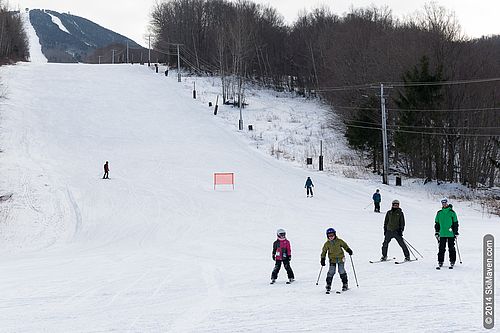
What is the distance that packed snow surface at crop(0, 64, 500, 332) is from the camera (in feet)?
32.4

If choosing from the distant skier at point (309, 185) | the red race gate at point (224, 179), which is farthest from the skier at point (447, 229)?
the red race gate at point (224, 179)

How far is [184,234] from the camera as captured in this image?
889 inches

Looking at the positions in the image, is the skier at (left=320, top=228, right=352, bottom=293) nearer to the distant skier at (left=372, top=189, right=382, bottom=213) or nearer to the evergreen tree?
the distant skier at (left=372, top=189, right=382, bottom=213)

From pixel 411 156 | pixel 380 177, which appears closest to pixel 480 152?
pixel 411 156

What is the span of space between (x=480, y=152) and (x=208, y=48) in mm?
57452

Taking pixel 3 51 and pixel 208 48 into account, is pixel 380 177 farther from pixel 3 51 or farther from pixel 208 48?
pixel 3 51

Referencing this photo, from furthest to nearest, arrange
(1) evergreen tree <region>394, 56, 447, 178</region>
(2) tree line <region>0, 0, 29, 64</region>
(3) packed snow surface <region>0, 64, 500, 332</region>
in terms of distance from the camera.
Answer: (2) tree line <region>0, 0, 29, 64</region>
(1) evergreen tree <region>394, 56, 447, 178</region>
(3) packed snow surface <region>0, 64, 500, 332</region>

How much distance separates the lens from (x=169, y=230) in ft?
76.8

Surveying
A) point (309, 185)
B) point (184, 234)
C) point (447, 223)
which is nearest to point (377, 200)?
point (309, 185)

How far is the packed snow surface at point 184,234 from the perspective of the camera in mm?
9891

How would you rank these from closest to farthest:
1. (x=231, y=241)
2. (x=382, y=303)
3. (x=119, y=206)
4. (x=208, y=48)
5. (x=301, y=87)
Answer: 1. (x=382, y=303)
2. (x=231, y=241)
3. (x=119, y=206)
4. (x=301, y=87)
5. (x=208, y=48)

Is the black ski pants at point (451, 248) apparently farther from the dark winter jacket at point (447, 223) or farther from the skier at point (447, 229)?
the dark winter jacket at point (447, 223)

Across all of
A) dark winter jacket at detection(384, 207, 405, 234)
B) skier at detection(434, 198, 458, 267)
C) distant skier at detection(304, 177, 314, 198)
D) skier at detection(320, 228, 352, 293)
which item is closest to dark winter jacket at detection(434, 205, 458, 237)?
skier at detection(434, 198, 458, 267)

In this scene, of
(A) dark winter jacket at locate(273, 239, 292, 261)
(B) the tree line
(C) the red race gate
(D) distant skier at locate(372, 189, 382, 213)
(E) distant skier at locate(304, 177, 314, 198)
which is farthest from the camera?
(B) the tree line
